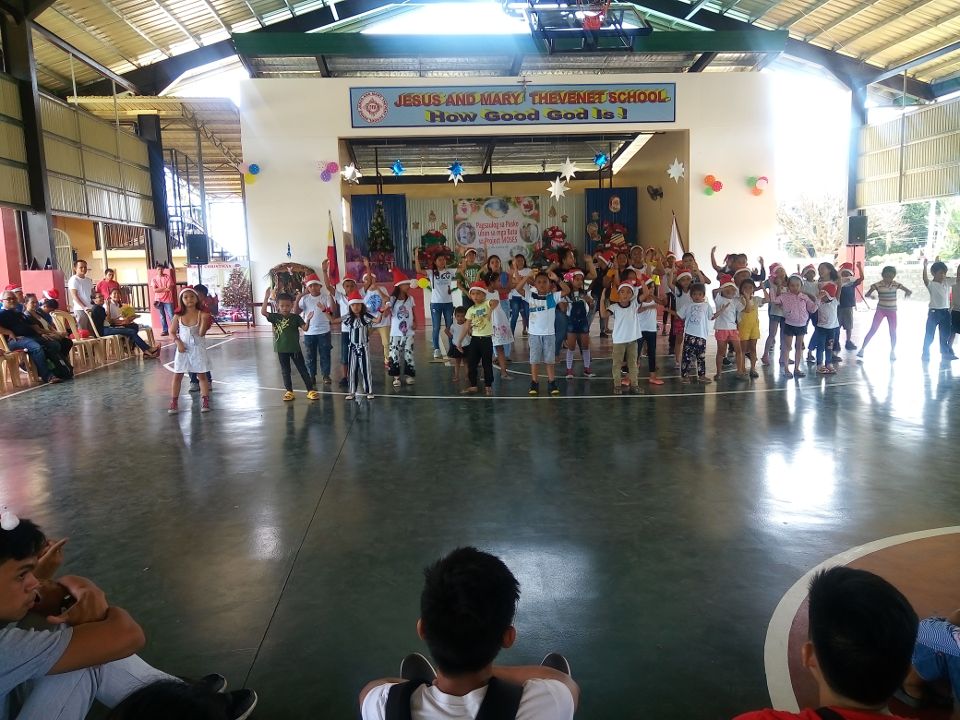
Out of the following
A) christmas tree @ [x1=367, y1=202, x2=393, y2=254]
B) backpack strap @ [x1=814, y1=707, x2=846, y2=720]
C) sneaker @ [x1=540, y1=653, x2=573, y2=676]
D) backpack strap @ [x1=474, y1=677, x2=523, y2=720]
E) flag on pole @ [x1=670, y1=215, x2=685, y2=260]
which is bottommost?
sneaker @ [x1=540, y1=653, x2=573, y2=676]

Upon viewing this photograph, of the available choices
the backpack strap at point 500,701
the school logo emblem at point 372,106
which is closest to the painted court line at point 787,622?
the backpack strap at point 500,701

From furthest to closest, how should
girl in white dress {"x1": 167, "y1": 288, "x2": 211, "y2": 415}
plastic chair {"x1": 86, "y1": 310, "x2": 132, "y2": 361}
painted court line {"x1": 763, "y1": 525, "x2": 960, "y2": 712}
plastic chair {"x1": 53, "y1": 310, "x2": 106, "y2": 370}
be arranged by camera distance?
plastic chair {"x1": 86, "y1": 310, "x2": 132, "y2": 361}
plastic chair {"x1": 53, "y1": 310, "x2": 106, "y2": 370}
girl in white dress {"x1": 167, "y1": 288, "x2": 211, "y2": 415}
painted court line {"x1": 763, "y1": 525, "x2": 960, "y2": 712}

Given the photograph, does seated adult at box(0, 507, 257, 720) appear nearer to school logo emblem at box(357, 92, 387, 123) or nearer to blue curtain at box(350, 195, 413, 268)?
school logo emblem at box(357, 92, 387, 123)

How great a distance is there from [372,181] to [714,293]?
1547 cm

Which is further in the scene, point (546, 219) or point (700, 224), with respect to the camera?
point (546, 219)

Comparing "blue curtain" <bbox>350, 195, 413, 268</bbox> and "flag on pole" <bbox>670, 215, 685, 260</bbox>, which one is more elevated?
"blue curtain" <bbox>350, 195, 413, 268</bbox>

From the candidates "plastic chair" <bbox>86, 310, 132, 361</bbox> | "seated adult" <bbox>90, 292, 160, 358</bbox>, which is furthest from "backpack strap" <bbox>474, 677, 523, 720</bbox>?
"seated adult" <bbox>90, 292, 160, 358</bbox>

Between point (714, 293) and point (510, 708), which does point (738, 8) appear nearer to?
point (714, 293)

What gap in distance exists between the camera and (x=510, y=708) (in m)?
1.50

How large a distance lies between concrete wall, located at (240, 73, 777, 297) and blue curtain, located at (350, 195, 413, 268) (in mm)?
3069

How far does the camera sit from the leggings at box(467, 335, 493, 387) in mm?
7699

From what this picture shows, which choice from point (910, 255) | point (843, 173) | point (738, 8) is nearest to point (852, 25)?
point (738, 8)

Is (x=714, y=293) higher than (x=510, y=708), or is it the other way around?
(x=714, y=293)

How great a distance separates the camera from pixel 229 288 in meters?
16.4
